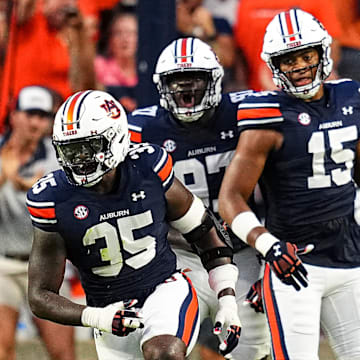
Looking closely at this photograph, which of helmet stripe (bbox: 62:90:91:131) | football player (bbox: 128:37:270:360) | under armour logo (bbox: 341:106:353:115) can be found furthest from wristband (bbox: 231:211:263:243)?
helmet stripe (bbox: 62:90:91:131)

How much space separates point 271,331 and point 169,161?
80 cm

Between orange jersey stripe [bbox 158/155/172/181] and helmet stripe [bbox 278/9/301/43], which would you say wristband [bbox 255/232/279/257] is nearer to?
orange jersey stripe [bbox 158/155/172/181]

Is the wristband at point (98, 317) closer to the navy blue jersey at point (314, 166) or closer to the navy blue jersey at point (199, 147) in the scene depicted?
the navy blue jersey at point (314, 166)

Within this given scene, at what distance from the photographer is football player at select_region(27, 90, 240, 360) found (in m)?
3.46

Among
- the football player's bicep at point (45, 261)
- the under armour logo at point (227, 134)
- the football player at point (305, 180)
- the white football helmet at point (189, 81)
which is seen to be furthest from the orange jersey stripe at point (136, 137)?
the football player's bicep at point (45, 261)

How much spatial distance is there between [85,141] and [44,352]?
320cm

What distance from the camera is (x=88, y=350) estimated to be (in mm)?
6352

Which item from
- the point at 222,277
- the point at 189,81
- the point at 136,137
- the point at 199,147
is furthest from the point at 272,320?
the point at 189,81

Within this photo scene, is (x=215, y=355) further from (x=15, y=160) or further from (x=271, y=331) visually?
(x=15, y=160)

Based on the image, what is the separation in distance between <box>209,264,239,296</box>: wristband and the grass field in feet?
7.73

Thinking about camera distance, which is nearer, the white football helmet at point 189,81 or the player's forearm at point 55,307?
the player's forearm at point 55,307

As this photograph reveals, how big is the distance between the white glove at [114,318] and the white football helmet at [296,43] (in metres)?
1.17

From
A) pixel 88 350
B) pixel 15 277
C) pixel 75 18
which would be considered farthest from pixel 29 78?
pixel 88 350

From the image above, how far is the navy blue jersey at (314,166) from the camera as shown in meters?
3.90
